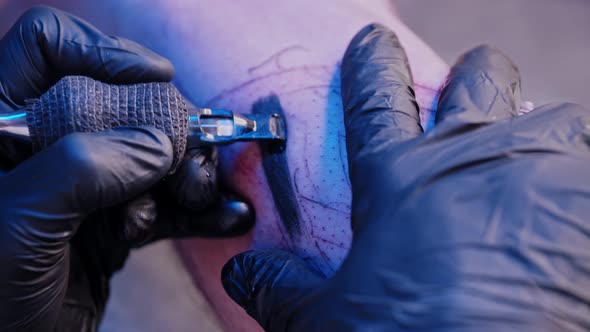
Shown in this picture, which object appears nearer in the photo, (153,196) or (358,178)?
(358,178)

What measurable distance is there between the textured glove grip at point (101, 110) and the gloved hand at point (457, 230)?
0.34m

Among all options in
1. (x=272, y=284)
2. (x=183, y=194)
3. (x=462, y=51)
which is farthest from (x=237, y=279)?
(x=462, y=51)

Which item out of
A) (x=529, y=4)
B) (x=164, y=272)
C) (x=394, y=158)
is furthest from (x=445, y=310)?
(x=529, y=4)

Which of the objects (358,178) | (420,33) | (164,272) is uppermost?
(420,33)

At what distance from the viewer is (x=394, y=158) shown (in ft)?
2.39

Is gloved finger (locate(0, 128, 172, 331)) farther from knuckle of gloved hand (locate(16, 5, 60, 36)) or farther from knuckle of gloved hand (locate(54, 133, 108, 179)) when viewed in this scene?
knuckle of gloved hand (locate(16, 5, 60, 36))

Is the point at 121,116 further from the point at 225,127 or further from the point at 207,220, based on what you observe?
the point at 207,220

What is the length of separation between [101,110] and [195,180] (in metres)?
0.24

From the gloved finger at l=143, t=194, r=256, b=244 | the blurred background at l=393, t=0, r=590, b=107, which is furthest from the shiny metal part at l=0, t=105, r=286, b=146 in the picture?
the blurred background at l=393, t=0, r=590, b=107

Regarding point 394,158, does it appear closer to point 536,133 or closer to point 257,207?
point 536,133

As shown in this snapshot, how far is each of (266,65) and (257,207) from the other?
35 centimetres

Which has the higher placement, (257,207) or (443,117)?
(443,117)

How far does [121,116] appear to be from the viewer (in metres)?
0.81

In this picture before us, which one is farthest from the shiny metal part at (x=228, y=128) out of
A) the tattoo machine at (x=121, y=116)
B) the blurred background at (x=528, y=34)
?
the blurred background at (x=528, y=34)
